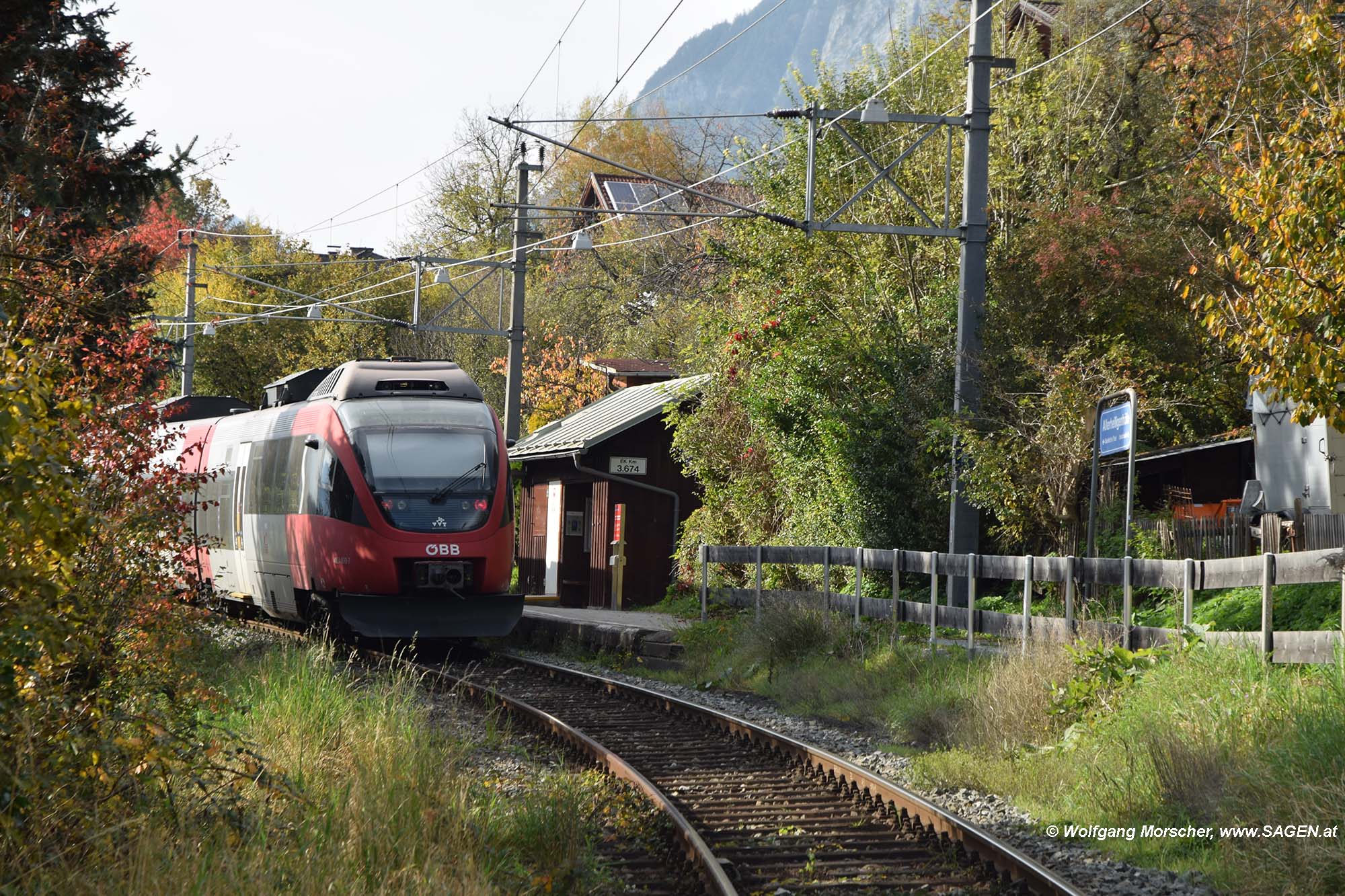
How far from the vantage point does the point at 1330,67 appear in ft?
35.2

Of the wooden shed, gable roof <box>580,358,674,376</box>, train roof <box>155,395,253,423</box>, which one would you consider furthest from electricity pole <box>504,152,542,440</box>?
gable roof <box>580,358,674,376</box>

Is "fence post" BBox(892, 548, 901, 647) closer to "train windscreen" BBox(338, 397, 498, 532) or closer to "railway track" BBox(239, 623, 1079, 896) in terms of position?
"railway track" BBox(239, 623, 1079, 896)

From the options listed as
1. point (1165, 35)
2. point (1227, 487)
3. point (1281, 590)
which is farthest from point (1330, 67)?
point (1165, 35)

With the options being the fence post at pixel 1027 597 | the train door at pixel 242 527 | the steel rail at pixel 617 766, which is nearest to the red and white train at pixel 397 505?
the steel rail at pixel 617 766

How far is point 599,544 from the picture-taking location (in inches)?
1109

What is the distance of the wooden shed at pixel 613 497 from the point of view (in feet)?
89.2

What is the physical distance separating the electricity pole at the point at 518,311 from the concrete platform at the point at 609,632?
4359mm

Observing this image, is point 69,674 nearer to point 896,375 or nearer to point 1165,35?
point 896,375

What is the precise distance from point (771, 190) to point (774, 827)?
1627 cm

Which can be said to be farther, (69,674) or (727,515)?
(727,515)

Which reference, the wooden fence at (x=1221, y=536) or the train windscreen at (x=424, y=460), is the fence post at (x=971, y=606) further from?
the train windscreen at (x=424, y=460)

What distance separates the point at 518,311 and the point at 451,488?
1102 centimetres

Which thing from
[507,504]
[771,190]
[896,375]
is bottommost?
[507,504]

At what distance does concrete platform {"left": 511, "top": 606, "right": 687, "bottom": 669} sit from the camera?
17.7 metres
